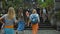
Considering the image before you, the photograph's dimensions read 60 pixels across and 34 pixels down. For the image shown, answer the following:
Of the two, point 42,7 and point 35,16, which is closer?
point 35,16

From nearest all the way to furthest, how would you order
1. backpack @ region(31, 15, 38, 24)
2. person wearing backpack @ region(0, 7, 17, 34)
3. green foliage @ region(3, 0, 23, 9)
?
person wearing backpack @ region(0, 7, 17, 34) → backpack @ region(31, 15, 38, 24) → green foliage @ region(3, 0, 23, 9)

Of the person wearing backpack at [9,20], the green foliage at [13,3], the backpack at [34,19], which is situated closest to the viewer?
the person wearing backpack at [9,20]

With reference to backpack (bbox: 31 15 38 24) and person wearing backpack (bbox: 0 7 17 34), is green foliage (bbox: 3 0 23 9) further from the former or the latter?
person wearing backpack (bbox: 0 7 17 34)

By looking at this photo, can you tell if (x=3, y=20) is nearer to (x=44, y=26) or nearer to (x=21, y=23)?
(x=21, y=23)

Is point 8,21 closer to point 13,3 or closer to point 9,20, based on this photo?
point 9,20

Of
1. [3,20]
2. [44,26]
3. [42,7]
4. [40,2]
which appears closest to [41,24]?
[44,26]

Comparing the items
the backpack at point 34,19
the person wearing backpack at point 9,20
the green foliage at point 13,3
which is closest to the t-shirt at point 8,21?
the person wearing backpack at point 9,20

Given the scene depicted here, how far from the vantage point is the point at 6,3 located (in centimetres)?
2645

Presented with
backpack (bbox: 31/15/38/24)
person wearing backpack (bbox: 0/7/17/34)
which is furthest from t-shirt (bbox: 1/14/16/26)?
backpack (bbox: 31/15/38/24)

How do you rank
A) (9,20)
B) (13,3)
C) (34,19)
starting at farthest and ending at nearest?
(13,3), (34,19), (9,20)

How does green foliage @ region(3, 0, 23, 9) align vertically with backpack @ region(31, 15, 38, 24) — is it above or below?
above

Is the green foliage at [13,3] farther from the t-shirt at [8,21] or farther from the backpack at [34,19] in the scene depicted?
the t-shirt at [8,21]

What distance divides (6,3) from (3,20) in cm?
1652

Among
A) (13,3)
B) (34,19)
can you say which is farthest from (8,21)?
(13,3)
